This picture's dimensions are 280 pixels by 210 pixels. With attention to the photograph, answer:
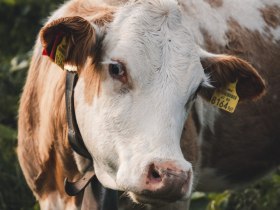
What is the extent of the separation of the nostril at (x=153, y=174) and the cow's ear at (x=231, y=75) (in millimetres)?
927

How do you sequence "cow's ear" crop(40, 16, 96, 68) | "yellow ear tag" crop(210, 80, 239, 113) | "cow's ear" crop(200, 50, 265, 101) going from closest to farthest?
"cow's ear" crop(40, 16, 96, 68) < "cow's ear" crop(200, 50, 265, 101) < "yellow ear tag" crop(210, 80, 239, 113)

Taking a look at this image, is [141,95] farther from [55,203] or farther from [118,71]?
[55,203]

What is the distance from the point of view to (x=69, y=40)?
6055 millimetres

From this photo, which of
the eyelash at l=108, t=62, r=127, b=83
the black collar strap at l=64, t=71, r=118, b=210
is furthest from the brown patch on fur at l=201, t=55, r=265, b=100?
the black collar strap at l=64, t=71, r=118, b=210

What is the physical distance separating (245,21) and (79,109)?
1851 mm

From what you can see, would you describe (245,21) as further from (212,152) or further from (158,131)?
(158,131)

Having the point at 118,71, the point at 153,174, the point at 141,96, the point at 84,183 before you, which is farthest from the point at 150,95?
the point at 84,183

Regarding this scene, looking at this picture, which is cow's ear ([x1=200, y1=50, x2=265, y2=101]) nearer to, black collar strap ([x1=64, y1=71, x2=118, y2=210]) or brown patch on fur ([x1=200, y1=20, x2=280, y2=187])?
brown patch on fur ([x1=200, y1=20, x2=280, y2=187])

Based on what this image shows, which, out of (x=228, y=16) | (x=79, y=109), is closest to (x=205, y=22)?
(x=228, y=16)

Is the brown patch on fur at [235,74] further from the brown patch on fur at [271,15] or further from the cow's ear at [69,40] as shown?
the brown patch on fur at [271,15]

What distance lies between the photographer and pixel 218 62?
6207mm

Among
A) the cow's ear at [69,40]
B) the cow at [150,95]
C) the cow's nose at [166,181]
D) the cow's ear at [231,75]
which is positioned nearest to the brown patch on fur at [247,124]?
the cow at [150,95]

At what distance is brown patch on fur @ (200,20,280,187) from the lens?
7305mm

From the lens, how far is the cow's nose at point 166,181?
17.7 feet
